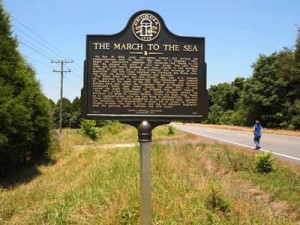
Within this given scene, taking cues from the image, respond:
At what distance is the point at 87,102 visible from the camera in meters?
6.90

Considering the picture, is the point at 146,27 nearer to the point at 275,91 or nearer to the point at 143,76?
the point at 143,76

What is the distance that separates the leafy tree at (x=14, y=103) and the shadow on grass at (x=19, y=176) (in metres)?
0.35

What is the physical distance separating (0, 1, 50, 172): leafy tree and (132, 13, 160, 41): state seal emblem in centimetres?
978

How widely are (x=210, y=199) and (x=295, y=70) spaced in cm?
4839

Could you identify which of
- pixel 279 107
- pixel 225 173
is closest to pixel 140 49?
pixel 225 173

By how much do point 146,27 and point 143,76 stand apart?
759 mm

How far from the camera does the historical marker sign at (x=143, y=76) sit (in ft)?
22.6

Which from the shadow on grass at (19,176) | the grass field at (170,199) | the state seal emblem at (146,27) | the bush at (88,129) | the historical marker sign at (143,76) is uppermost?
the state seal emblem at (146,27)

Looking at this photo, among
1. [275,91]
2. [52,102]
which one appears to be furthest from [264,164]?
[52,102]

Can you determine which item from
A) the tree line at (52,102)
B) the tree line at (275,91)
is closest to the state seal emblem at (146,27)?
the tree line at (52,102)

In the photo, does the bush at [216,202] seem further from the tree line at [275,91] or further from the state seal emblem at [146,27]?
the tree line at [275,91]

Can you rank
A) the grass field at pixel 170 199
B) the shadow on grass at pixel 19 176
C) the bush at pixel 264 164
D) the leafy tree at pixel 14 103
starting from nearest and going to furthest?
the grass field at pixel 170 199 < the bush at pixel 264 164 < the leafy tree at pixel 14 103 < the shadow on grass at pixel 19 176

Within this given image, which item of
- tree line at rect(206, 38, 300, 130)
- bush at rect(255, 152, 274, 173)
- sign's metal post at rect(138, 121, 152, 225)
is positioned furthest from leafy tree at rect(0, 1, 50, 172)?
tree line at rect(206, 38, 300, 130)

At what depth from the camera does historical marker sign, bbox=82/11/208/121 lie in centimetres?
690
